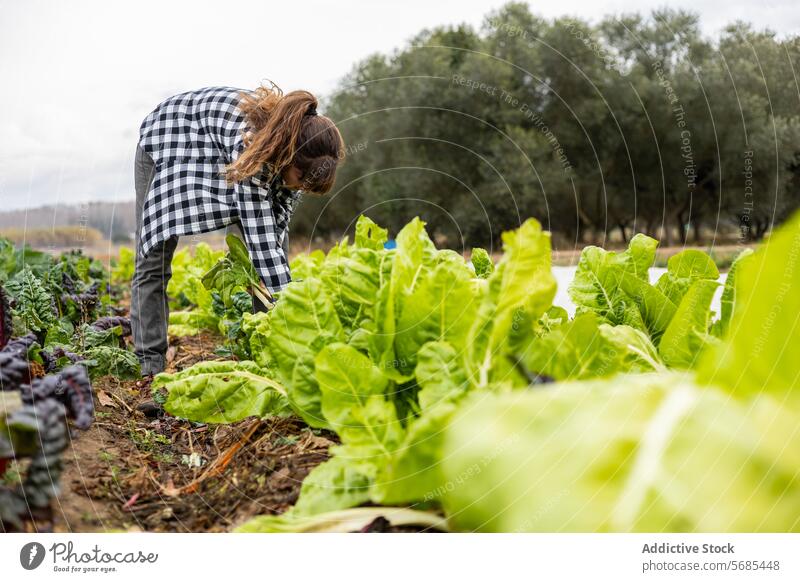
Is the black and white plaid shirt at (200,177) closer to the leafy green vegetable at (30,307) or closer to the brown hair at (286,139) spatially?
the brown hair at (286,139)

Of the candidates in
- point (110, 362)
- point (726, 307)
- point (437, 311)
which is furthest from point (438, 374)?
point (110, 362)

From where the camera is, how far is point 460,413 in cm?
95

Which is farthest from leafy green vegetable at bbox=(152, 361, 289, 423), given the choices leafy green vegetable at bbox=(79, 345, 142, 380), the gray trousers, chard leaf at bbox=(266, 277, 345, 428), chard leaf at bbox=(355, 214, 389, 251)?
the gray trousers

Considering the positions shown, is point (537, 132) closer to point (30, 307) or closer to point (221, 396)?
point (30, 307)

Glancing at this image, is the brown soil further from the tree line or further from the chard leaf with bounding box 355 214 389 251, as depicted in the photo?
the tree line

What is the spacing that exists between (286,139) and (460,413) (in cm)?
157

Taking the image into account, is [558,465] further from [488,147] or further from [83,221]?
[488,147]

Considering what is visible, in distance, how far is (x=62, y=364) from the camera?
1956mm

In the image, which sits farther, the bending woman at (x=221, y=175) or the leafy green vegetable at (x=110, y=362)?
the bending woman at (x=221, y=175)

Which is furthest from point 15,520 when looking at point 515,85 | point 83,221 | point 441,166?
point 515,85

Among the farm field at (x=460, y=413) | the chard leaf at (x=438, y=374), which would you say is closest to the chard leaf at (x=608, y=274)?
the farm field at (x=460, y=413)

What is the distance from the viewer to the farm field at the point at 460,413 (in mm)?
844

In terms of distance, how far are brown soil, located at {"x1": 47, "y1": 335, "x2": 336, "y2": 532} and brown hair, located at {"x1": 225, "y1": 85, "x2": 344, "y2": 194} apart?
925 millimetres

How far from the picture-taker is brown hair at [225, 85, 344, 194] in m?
2.26
